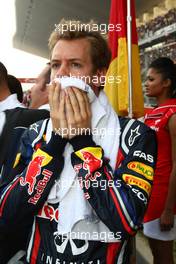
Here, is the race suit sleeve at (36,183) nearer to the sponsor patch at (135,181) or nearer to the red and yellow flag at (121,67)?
the sponsor patch at (135,181)

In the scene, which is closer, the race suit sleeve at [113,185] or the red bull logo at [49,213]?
the race suit sleeve at [113,185]

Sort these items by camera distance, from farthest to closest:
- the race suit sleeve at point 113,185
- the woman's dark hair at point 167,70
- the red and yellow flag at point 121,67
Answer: the woman's dark hair at point 167,70 < the red and yellow flag at point 121,67 < the race suit sleeve at point 113,185

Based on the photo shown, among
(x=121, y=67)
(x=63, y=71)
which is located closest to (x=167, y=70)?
(x=121, y=67)

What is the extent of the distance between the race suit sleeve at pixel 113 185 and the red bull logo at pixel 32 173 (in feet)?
0.35

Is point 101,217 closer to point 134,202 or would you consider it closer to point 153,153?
point 134,202

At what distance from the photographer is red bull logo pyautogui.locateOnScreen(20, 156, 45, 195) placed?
110cm

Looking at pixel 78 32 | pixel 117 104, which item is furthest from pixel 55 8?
pixel 78 32

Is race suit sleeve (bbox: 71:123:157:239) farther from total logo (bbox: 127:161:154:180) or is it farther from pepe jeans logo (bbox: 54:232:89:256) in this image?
pepe jeans logo (bbox: 54:232:89:256)

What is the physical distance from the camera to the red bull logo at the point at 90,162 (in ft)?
3.46

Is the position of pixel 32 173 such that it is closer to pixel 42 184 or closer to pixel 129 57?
pixel 42 184

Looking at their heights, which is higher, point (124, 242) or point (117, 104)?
point (117, 104)

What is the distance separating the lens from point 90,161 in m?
1.05

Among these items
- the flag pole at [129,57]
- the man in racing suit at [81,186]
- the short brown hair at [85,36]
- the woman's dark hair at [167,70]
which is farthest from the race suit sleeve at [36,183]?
the woman's dark hair at [167,70]

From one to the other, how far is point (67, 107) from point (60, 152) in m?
0.14
